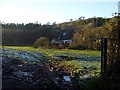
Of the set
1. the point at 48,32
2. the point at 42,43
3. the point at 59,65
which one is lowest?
the point at 59,65

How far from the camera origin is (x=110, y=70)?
237 inches

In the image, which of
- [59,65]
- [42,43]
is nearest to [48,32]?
[42,43]

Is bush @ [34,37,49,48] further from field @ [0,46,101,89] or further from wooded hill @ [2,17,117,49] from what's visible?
field @ [0,46,101,89]

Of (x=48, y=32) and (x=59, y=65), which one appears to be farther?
(x=48, y=32)

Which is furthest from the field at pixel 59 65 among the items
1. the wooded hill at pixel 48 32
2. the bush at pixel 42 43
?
the bush at pixel 42 43

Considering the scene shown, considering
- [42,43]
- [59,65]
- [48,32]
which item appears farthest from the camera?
[48,32]

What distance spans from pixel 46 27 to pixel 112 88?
3444 centimetres

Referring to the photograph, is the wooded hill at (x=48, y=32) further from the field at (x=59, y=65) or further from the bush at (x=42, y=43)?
the field at (x=59, y=65)

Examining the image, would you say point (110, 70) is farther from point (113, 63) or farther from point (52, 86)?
point (52, 86)

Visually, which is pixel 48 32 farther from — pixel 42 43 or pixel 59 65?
Answer: pixel 59 65

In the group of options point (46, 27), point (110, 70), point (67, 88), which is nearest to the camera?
point (110, 70)

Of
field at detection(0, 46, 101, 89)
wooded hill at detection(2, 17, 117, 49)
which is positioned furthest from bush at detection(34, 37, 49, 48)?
field at detection(0, 46, 101, 89)

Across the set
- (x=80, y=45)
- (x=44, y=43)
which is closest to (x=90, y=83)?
(x=80, y=45)

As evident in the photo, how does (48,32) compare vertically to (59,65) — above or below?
above
